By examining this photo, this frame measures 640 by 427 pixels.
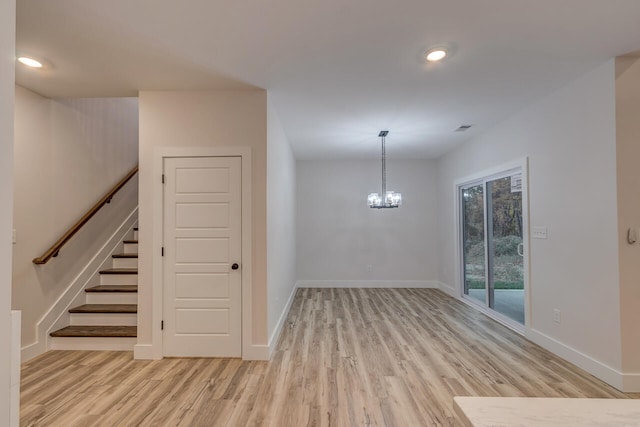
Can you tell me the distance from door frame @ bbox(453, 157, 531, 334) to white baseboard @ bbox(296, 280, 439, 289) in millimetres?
997

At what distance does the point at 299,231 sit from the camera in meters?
6.56

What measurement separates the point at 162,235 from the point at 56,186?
1504 mm

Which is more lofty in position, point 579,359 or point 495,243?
point 495,243

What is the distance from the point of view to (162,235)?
3.10 m

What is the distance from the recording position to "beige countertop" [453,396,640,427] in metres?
0.73

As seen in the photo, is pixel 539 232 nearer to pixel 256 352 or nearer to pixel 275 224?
pixel 275 224

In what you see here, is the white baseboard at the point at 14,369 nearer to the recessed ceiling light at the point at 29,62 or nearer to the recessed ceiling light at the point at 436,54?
the recessed ceiling light at the point at 29,62

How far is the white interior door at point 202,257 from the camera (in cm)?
308

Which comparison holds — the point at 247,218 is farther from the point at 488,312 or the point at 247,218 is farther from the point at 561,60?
the point at 488,312

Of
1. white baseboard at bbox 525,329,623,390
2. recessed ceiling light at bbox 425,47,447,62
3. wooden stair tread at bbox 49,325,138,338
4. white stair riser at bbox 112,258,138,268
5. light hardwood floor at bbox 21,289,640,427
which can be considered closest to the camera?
light hardwood floor at bbox 21,289,640,427

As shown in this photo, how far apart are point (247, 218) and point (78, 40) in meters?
1.90

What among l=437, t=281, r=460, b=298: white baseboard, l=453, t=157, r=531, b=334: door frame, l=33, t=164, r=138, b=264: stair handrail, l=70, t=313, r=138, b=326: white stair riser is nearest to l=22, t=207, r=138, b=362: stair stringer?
l=70, t=313, r=138, b=326: white stair riser

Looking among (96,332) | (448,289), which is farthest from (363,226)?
(96,332)

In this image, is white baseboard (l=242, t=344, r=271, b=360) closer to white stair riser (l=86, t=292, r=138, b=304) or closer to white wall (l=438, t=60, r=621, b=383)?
white stair riser (l=86, t=292, r=138, b=304)
